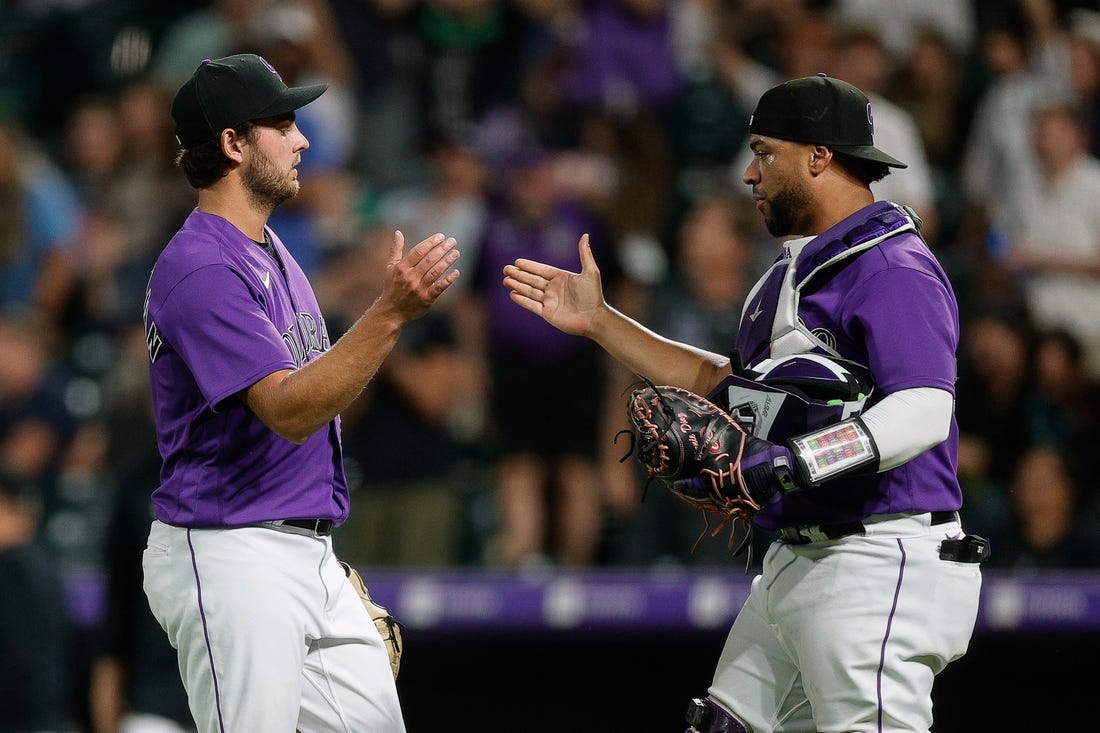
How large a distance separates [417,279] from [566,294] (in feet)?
3.16

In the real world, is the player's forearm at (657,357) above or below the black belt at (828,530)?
above

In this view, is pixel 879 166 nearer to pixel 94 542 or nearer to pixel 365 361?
pixel 365 361

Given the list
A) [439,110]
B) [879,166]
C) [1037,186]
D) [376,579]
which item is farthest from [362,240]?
[879,166]

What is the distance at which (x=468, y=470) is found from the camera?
7695 millimetres

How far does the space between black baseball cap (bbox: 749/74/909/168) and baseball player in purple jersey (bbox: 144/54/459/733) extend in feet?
3.27

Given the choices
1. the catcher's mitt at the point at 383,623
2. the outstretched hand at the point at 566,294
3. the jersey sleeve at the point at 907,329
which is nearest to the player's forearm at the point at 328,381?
the catcher's mitt at the point at 383,623

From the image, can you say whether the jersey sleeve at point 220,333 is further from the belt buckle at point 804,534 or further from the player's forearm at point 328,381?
the belt buckle at point 804,534

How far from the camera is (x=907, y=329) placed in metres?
3.63

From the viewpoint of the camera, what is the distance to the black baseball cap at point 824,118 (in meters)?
3.95

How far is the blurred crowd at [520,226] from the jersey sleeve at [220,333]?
8.49ft

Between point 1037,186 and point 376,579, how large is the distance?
4.07 m

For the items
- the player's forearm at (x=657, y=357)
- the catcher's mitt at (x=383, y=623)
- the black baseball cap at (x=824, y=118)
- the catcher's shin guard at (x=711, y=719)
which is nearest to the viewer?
the black baseball cap at (x=824, y=118)

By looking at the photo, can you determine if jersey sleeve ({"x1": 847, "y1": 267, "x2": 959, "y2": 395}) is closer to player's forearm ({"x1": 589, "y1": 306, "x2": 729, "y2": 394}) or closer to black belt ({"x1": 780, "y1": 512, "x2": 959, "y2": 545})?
black belt ({"x1": 780, "y1": 512, "x2": 959, "y2": 545})

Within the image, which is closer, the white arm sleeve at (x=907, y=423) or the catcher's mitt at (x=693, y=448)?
the white arm sleeve at (x=907, y=423)
